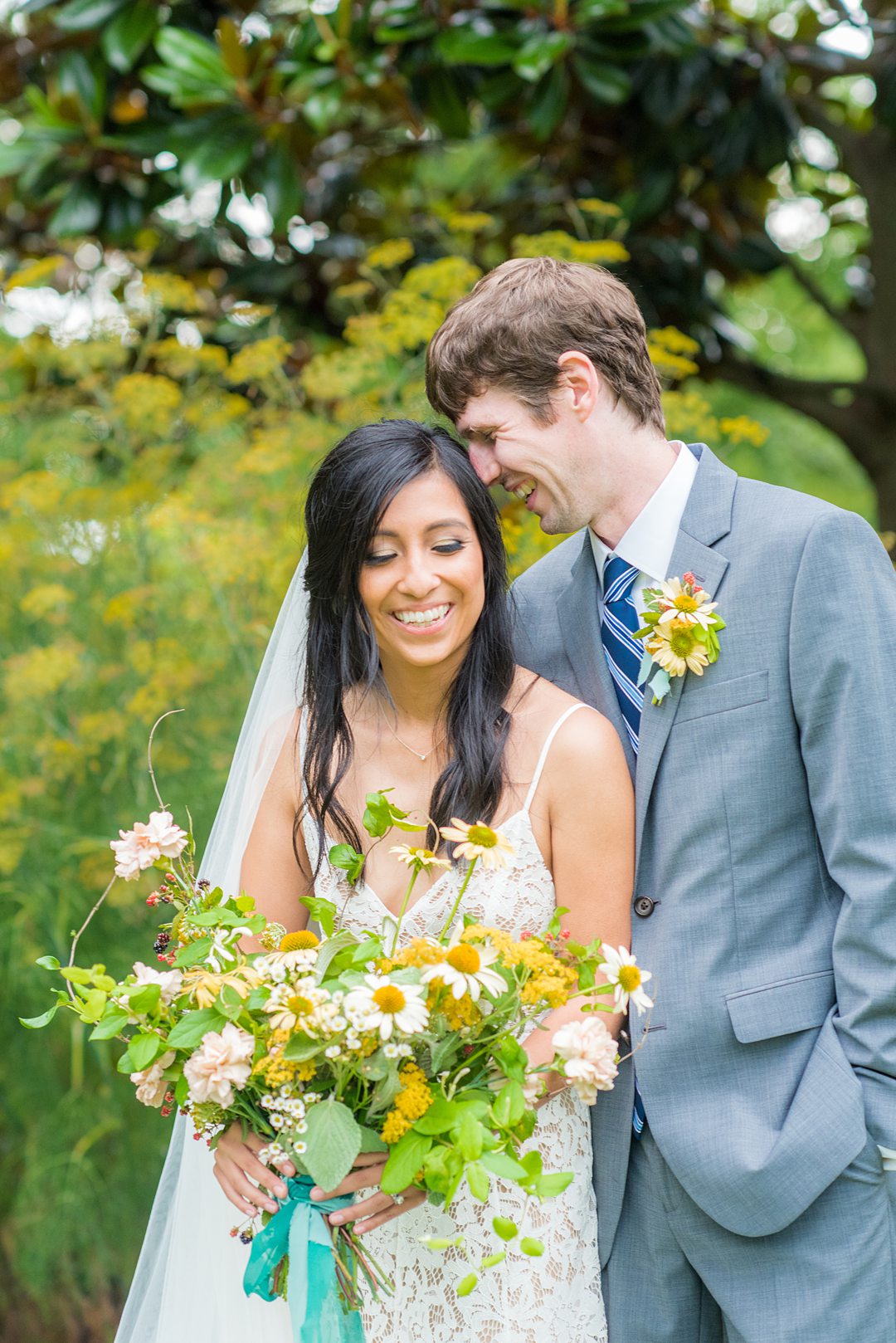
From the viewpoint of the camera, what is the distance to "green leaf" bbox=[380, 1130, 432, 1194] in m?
1.51

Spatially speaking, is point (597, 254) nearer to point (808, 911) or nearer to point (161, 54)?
point (161, 54)

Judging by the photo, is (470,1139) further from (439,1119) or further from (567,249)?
(567,249)

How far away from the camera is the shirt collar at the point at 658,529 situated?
211 centimetres

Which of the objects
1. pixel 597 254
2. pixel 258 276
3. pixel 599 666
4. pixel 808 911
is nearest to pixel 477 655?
pixel 599 666

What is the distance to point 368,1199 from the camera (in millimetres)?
1756

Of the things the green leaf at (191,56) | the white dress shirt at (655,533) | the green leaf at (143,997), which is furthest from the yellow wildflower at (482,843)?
the green leaf at (191,56)

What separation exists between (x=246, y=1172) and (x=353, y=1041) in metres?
0.53

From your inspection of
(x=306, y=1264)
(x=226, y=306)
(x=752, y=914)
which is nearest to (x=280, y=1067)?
(x=306, y=1264)

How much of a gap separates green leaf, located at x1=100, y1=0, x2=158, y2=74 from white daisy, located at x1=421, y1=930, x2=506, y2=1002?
2977 millimetres

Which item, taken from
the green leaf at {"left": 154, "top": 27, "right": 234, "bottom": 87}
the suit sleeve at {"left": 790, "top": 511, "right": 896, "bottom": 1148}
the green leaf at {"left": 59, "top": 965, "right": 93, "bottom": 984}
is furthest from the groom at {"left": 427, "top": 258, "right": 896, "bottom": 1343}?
the green leaf at {"left": 154, "top": 27, "right": 234, "bottom": 87}

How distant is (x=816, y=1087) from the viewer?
72.6 inches

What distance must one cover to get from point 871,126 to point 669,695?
3286 millimetres

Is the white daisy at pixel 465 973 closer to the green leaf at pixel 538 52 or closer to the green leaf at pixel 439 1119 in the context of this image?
the green leaf at pixel 439 1119

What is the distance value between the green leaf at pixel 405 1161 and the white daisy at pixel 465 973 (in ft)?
0.61
